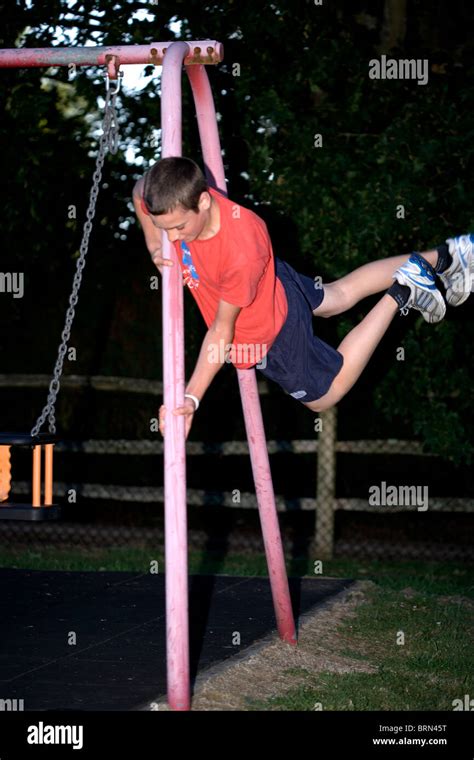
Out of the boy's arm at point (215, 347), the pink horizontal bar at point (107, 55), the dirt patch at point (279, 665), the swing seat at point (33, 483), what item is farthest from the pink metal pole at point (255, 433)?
the swing seat at point (33, 483)

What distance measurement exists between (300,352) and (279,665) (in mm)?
1503

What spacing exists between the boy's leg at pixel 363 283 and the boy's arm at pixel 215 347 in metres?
1.04

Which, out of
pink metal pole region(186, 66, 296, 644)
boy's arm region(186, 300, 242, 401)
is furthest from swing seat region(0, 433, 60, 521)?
pink metal pole region(186, 66, 296, 644)

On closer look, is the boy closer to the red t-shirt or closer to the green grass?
the red t-shirt

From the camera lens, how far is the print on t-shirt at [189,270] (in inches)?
191

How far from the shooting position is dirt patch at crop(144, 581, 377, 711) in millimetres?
4781

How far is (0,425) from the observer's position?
1386 centimetres

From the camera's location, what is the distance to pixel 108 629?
5.98 m

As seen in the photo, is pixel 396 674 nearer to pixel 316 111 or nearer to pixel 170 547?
pixel 170 547

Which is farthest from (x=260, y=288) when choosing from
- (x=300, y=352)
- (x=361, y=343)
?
(x=361, y=343)

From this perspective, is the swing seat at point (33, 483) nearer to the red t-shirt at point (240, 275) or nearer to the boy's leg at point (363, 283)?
the red t-shirt at point (240, 275)

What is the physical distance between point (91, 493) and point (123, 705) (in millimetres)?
5795

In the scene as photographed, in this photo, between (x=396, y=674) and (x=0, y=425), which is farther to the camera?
(x=0, y=425)
